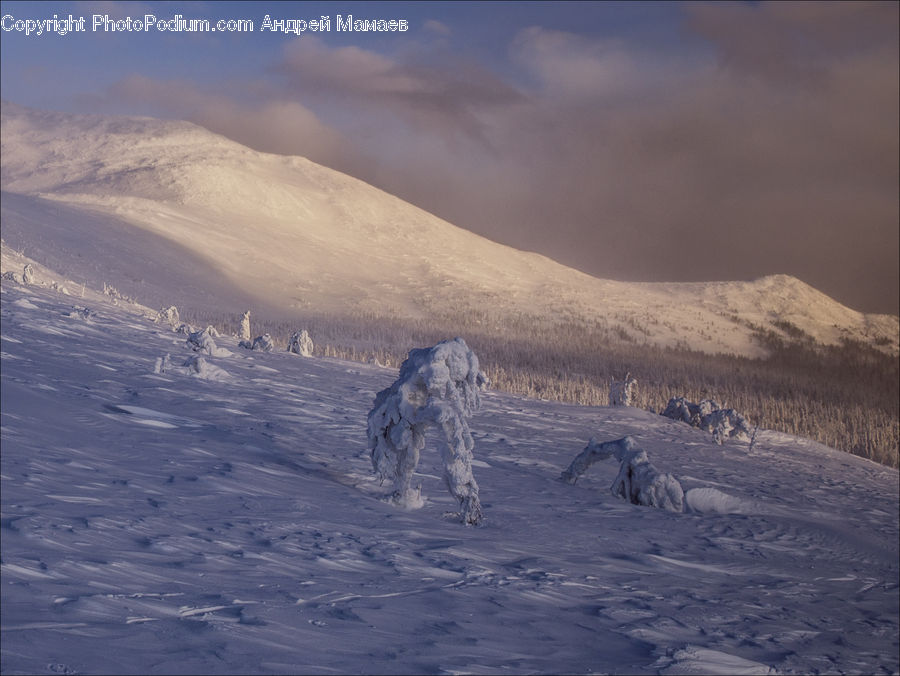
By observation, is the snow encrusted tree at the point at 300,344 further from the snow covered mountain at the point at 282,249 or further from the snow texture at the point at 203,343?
the snow covered mountain at the point at 282,249

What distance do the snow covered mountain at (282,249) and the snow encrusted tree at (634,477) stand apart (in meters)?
39.6

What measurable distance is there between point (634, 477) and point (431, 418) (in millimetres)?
3884

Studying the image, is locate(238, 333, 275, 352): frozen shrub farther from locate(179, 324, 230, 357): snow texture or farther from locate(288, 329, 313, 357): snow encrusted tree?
locate(179, 324, 230, 357): snow texture

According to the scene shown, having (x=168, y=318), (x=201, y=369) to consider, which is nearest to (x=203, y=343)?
(x=201, y=369)

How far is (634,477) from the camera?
34.4 ft

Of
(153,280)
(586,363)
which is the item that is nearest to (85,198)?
(153,280)

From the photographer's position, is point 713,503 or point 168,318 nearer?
point 713,503

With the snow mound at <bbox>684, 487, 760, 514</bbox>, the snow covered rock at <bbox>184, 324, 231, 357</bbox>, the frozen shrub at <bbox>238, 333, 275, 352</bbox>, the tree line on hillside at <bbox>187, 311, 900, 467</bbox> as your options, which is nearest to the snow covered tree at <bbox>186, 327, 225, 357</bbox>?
the snow covered rock at <bbox>184, 324, 231, 357</bbox>

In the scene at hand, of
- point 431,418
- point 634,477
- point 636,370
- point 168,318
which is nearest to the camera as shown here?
point 431,418

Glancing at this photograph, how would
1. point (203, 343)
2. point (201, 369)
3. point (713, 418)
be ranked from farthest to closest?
point (713, 418) → point (203, 343) → point (201, 369)

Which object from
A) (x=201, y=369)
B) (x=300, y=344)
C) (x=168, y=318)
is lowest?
(x=201, y=369)

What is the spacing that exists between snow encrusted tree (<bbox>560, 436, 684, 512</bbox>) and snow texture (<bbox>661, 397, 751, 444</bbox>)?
8607mm

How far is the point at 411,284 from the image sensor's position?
3056 inches

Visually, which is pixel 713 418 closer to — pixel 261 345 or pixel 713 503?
pixel 713 503
